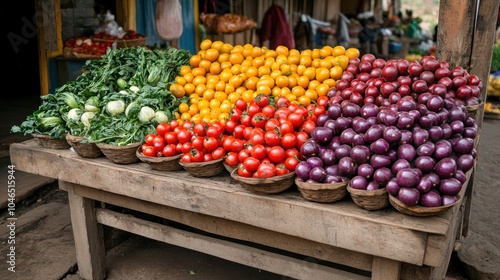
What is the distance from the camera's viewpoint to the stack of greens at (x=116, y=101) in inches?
112

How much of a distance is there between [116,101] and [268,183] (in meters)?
1.45

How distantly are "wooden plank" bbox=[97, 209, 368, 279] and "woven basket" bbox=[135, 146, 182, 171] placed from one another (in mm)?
451

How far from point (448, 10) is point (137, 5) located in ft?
17.0

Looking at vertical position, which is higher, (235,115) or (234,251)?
(235,115)

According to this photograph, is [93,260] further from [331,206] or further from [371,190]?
[371,190]

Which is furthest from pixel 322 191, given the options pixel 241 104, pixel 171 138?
pixel 171 138

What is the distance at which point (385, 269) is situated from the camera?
6.81 ft

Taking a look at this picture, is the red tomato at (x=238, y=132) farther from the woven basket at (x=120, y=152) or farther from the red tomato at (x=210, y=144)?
the woven basket at (x=120, y=152)

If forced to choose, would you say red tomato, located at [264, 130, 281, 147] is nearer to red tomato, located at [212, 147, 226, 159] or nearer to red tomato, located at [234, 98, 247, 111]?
red tomato, located at [212, 147, 226, 159]

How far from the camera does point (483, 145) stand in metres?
6.38

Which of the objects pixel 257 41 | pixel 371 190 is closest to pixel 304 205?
pixel 371 190

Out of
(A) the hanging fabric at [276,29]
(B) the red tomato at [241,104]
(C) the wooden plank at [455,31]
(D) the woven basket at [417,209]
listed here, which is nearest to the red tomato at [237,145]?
(B) the red tomato at [241,104]

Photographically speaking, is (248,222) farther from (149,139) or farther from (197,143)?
(149,139)

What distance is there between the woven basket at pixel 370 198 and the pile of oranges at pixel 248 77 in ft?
3.14
